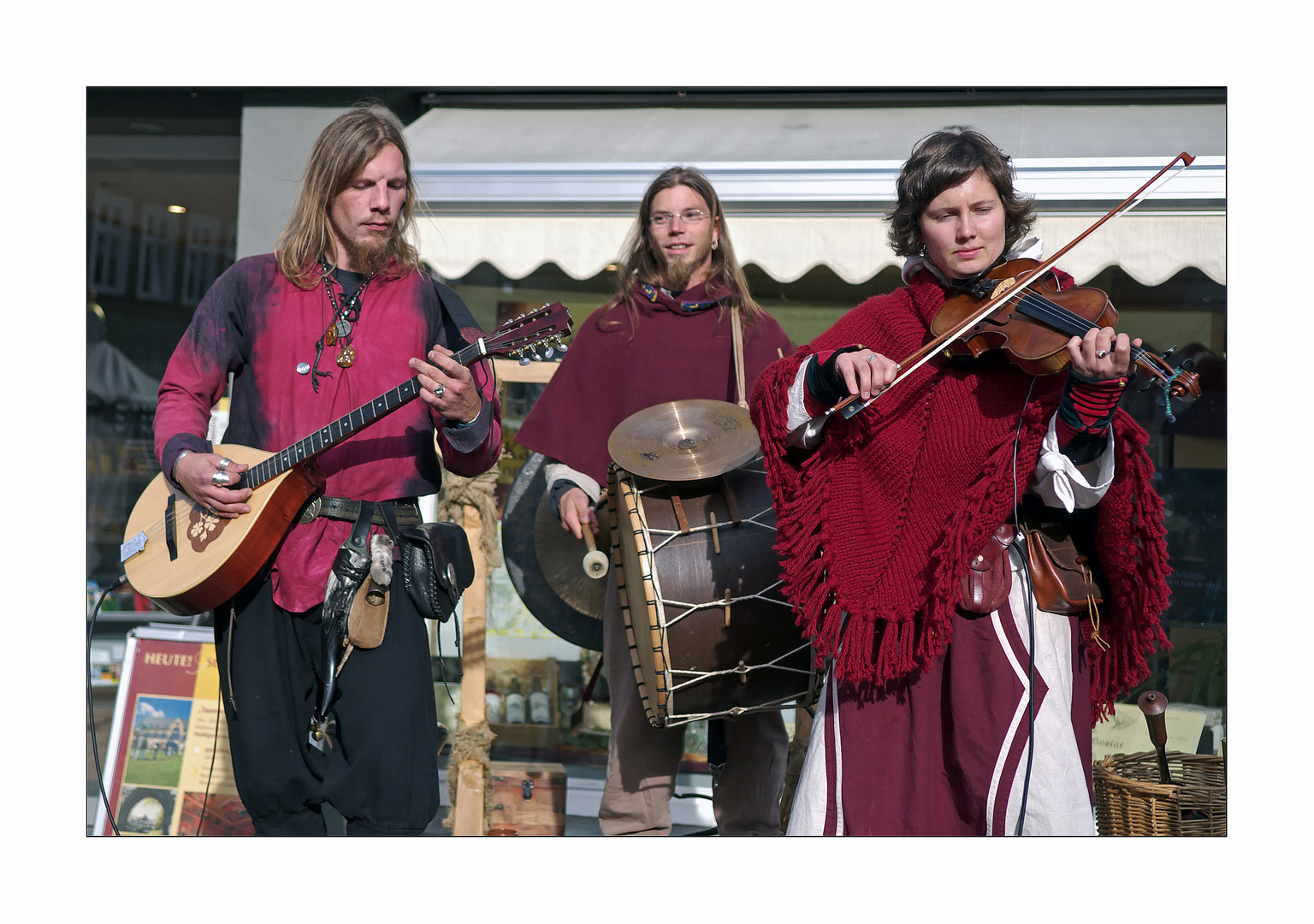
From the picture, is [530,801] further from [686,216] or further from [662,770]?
[686,216]

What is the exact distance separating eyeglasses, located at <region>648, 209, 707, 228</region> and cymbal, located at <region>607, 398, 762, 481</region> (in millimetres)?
607

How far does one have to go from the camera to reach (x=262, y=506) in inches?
89.7

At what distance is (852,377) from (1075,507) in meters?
0.55

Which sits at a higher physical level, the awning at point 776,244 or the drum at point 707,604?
the awning at point 776,244

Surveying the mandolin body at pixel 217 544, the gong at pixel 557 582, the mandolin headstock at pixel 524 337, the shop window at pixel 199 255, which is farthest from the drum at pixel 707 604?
the shop window at pixel 199 255

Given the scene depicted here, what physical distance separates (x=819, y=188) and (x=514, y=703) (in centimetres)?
241

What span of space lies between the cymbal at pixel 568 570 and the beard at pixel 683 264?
2.96 feet

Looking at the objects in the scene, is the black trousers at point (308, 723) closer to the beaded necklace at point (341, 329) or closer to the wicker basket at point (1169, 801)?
the beaded necklace at point (341, 329)

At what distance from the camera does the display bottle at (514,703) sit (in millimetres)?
4285

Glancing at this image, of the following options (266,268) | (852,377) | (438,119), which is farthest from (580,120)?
(852,377)

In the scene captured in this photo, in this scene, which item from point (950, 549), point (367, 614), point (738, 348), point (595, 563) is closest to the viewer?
point (950, 549)

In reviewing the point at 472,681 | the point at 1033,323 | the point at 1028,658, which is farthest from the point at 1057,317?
the point at 472,681

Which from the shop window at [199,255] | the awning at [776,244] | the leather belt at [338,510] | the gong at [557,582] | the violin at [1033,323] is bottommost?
the gong at [557,582]

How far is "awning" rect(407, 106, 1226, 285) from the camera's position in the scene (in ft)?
12.0
